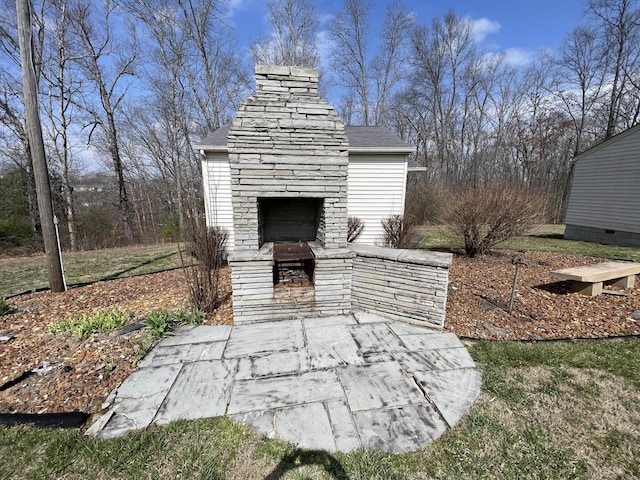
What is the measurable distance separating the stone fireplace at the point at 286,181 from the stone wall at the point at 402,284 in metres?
0.22

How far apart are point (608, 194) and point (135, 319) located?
49.5ft

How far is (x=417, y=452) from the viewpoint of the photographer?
175 centimetres

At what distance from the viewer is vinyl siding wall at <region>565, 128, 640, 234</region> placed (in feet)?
28.9

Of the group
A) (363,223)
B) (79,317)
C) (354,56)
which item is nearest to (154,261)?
(79,317)

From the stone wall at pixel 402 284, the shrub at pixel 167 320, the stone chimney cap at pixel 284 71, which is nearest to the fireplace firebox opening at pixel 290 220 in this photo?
the stone wall at pixel 402 284

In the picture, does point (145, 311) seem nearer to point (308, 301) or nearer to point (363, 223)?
point (308, 301)

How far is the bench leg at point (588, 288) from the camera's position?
14.1 feet

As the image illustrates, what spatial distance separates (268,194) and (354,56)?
17.5 meters

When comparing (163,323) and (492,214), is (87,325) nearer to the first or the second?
(163,323)

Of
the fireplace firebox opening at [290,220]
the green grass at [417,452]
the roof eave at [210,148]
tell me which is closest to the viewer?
the green grass at [417,452]

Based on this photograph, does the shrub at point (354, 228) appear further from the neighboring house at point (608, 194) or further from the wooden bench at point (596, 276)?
the neighboring house at point (608, 194)

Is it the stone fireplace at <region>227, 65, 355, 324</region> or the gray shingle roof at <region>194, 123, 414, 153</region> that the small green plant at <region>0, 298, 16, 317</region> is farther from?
the gray shingle roof at <region>194, 123, 414, 153</region>

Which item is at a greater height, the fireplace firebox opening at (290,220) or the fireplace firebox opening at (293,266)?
the fireplace firebox opening at (290,220)

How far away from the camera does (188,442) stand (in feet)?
6.00
